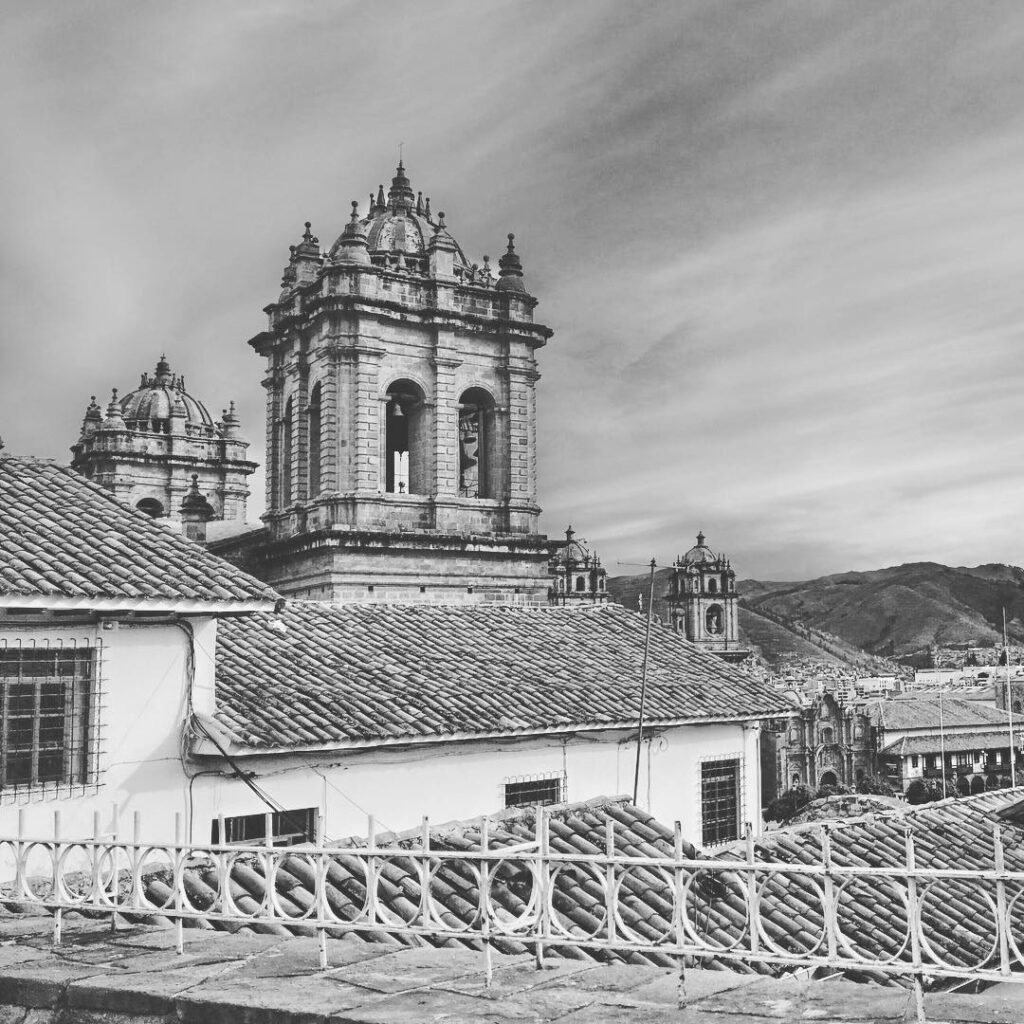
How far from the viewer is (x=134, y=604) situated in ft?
33.9

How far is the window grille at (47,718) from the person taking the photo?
9867 mm

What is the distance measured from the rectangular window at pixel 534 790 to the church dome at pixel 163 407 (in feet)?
119

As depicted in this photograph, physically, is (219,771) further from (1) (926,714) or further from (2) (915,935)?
(1) (926,714)

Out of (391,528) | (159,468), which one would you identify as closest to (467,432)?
(391,528)

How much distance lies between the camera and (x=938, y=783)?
222 feet

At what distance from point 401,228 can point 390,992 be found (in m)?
26.9

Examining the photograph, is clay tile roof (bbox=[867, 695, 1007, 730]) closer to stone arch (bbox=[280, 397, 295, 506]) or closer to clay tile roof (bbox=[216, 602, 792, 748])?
stone arch (bbox=[280, 397, 295, 506])

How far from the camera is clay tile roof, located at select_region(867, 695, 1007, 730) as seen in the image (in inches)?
2913

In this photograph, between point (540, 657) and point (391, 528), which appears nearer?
point (540, 657)

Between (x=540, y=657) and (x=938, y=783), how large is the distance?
193 feet

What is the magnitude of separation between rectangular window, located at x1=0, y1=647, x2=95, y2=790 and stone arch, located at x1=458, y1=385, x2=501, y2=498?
→ 702 inches

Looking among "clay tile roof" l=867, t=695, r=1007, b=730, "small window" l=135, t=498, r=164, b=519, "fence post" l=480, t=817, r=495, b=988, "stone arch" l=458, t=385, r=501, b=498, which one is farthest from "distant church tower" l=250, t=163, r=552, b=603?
"clay tile roof" l=867, t=695, r=1007, b=730

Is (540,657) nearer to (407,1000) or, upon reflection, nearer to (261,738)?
(261,738)

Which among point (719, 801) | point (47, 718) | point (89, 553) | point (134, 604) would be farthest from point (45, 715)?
point (719, 801)
